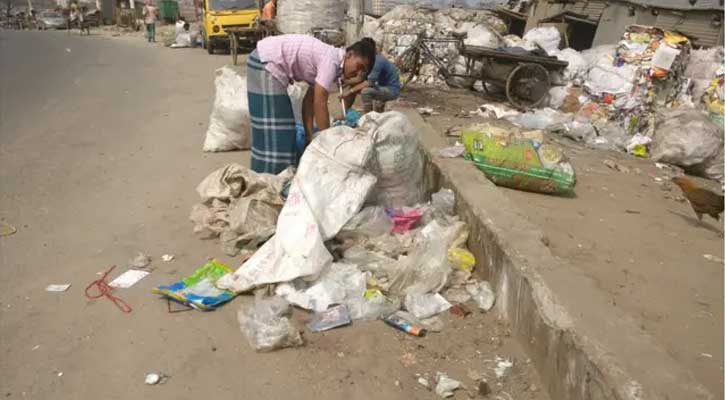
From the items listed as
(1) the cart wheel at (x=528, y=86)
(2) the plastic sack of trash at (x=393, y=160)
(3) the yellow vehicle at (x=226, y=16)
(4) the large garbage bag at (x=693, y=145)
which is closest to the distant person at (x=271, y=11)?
(3) the yellow vehicle at (x=226, y=16)

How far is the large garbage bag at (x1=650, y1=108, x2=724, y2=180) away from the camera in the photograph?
614 cm

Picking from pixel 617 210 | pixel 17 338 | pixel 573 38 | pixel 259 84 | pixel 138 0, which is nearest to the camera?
pixel 17 338

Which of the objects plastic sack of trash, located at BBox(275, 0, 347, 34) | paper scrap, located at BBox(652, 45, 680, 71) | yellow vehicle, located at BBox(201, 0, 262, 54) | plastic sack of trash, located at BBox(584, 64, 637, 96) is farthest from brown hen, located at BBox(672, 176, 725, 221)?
yellow vehicle, located at BBox(201, 0, 262, 54)

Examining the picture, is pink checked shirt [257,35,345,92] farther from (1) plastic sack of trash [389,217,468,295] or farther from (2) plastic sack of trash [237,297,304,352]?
(2) plastic sack of trash [237,297,304,352]

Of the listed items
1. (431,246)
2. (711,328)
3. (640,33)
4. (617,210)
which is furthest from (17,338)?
(640,33)

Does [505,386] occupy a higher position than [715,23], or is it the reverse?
[715,23]

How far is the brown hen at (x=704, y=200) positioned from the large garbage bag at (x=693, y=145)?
2.04 metres

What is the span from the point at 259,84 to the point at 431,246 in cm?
171

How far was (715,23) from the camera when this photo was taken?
819cm

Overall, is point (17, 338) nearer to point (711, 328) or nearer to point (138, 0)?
point (711, 328)

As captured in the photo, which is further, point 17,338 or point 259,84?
point 259,84

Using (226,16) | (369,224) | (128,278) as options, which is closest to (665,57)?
(369,224)

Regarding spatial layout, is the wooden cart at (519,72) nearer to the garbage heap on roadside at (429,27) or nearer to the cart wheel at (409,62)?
the cart wheel at (409,62)

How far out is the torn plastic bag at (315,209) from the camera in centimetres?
275
